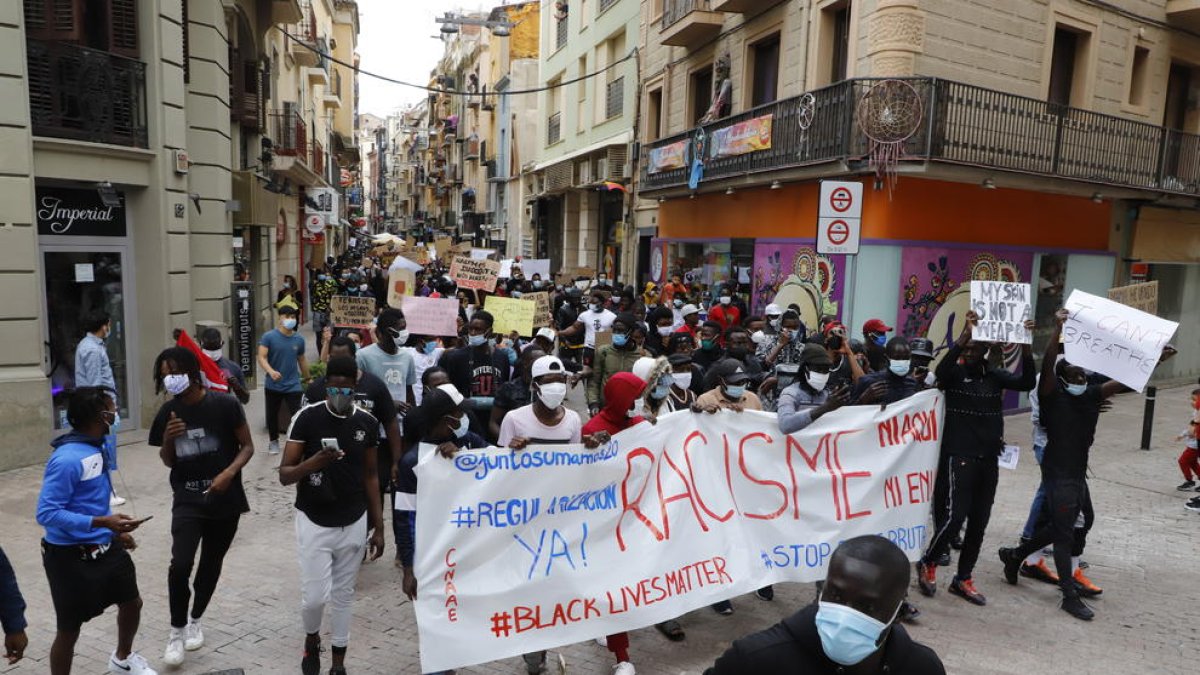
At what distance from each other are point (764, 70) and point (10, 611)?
51.0 ft

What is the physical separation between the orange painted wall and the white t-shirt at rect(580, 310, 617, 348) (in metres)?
4.21

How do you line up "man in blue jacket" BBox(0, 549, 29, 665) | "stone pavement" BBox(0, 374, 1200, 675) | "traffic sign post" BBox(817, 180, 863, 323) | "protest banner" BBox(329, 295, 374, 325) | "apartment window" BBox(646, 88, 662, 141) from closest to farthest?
"man in blue jacket" BBox(0, 549, 29, 665), "stone pavement" BBox(0, 374, 1200, 675), "traffic sign post" BBox(817, 180, 863, 323), "protest banner" BBox(329, 295, 374, 325), "apartment window" BBox(646, 88, 662, 141)

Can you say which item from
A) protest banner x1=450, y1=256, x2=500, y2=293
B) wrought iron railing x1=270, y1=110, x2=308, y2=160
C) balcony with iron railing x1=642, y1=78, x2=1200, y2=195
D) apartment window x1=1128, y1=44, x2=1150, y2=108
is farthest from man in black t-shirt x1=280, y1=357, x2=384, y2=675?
wrought iron railing x1=270, y1=110, x2=308, y2=160

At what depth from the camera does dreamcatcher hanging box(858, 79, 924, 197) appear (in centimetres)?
1144

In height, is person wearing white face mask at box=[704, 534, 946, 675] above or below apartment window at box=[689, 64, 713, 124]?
below

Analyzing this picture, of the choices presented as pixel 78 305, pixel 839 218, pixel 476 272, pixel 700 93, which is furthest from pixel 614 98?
pixel 78 305

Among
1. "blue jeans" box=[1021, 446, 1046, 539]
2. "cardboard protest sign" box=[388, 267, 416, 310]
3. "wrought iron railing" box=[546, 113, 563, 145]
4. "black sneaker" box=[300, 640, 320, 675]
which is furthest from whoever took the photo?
"wrought iron railing" box=[546, 113, 563, 145]

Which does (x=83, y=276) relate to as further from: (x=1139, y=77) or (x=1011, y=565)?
(x=1139, y=77)

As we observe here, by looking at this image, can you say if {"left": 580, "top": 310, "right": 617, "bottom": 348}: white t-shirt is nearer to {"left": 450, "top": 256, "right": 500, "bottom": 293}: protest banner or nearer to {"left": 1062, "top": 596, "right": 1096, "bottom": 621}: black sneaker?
{"left": 450, "top": 256, "right": 500, "bottom": 293}: protest banner

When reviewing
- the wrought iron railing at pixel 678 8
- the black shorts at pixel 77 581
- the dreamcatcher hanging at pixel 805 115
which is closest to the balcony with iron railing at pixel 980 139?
the dreamcatcher hanging at pixel 805 115

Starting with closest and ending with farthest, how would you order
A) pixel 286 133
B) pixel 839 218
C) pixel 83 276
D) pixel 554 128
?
pixel 839 218 < pixel 83 276 < pixel 286 133 < pixel 554 128

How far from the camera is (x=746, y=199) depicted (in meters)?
16.0

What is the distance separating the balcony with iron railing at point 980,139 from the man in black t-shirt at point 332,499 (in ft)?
31.1

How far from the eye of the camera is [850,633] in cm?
204
